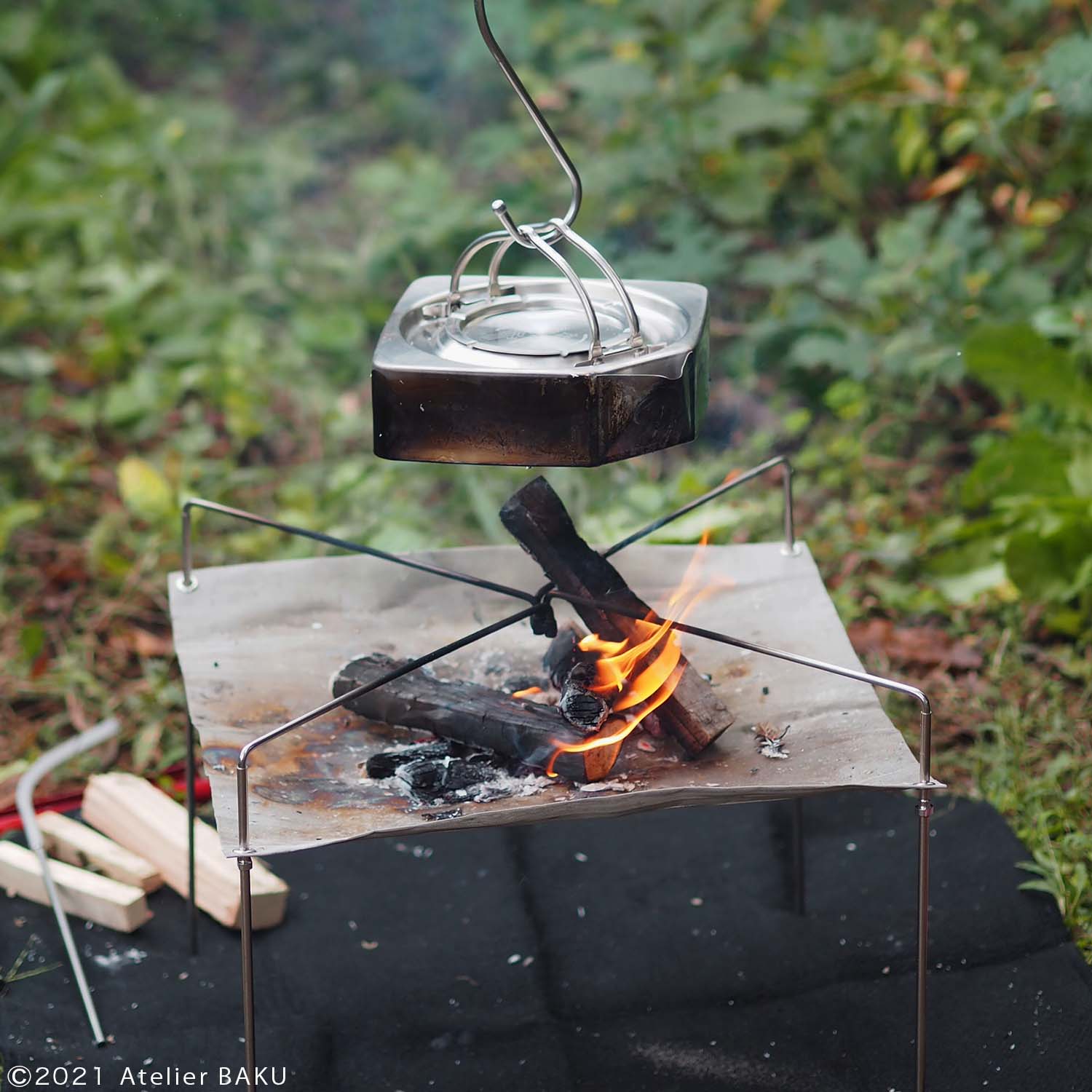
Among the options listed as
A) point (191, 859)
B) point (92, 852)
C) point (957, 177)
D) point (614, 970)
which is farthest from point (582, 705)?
point (957, 177)

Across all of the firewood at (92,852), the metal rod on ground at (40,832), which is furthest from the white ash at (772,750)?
the firewood at (92,852)

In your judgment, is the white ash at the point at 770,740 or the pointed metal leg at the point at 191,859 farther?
the pointed metal leg at the point at 191,859

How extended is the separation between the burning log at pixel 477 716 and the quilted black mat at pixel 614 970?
0.64 m

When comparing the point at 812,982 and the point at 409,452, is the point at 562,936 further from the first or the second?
the point at 409,452

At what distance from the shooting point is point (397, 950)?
2734 mm

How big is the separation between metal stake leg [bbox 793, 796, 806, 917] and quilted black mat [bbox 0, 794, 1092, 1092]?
3 cm

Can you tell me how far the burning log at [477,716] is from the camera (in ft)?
6.95

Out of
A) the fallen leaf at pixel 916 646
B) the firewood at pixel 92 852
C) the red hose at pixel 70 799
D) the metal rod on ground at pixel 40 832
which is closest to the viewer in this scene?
the metal rod on ground at pixel 40 832

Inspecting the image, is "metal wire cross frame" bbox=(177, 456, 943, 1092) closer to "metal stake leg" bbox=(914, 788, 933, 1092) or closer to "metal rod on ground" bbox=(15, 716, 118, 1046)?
"metal stake leg" bbox=(914, 788, 933, 1092)

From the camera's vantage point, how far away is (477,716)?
7.25ft

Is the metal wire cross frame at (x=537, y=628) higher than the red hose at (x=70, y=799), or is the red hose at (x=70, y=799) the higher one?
the metal wire cross frame at (x=537, y=628)

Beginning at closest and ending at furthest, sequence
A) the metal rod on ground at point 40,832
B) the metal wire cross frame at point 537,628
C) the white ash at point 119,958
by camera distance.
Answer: the metal wire cross frame at point 537,628
the metal rod on ground at point 40,832
the white ash at point 119,958

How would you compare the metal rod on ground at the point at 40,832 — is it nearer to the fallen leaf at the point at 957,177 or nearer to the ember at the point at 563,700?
the ember at the point at 563,700

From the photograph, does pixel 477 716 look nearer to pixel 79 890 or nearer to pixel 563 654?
pixel 563 654
